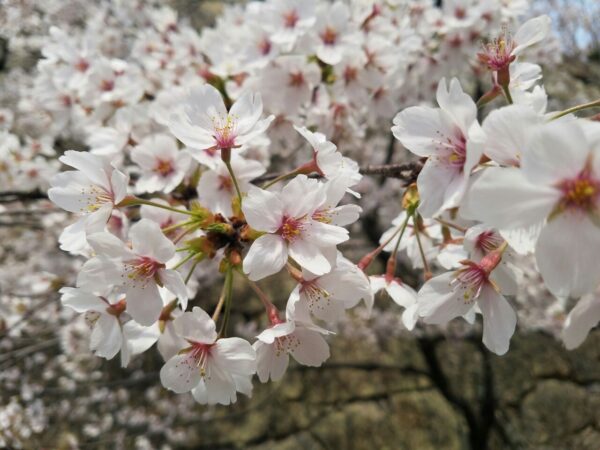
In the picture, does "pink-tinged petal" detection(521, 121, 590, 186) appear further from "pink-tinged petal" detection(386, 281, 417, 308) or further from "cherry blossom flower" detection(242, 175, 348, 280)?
"pink-tinged petal" detection(386, 281, 417, 308)

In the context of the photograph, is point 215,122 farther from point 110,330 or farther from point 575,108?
point 575,108

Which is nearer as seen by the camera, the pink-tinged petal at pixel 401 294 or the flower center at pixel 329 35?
the pink-tinged petal at pixel 401 294

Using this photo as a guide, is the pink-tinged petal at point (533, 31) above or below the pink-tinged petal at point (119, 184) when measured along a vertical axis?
above

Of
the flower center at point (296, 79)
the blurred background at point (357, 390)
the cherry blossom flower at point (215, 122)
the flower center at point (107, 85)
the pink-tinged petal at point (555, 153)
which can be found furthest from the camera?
the blurred background at point (357, 390)

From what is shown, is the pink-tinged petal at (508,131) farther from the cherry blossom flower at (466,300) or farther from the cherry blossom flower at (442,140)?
the cherry blossom flower at (466,300)

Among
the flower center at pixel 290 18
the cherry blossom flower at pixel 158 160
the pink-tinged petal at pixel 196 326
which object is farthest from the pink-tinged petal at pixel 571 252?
the flower center at pixel 290 18
